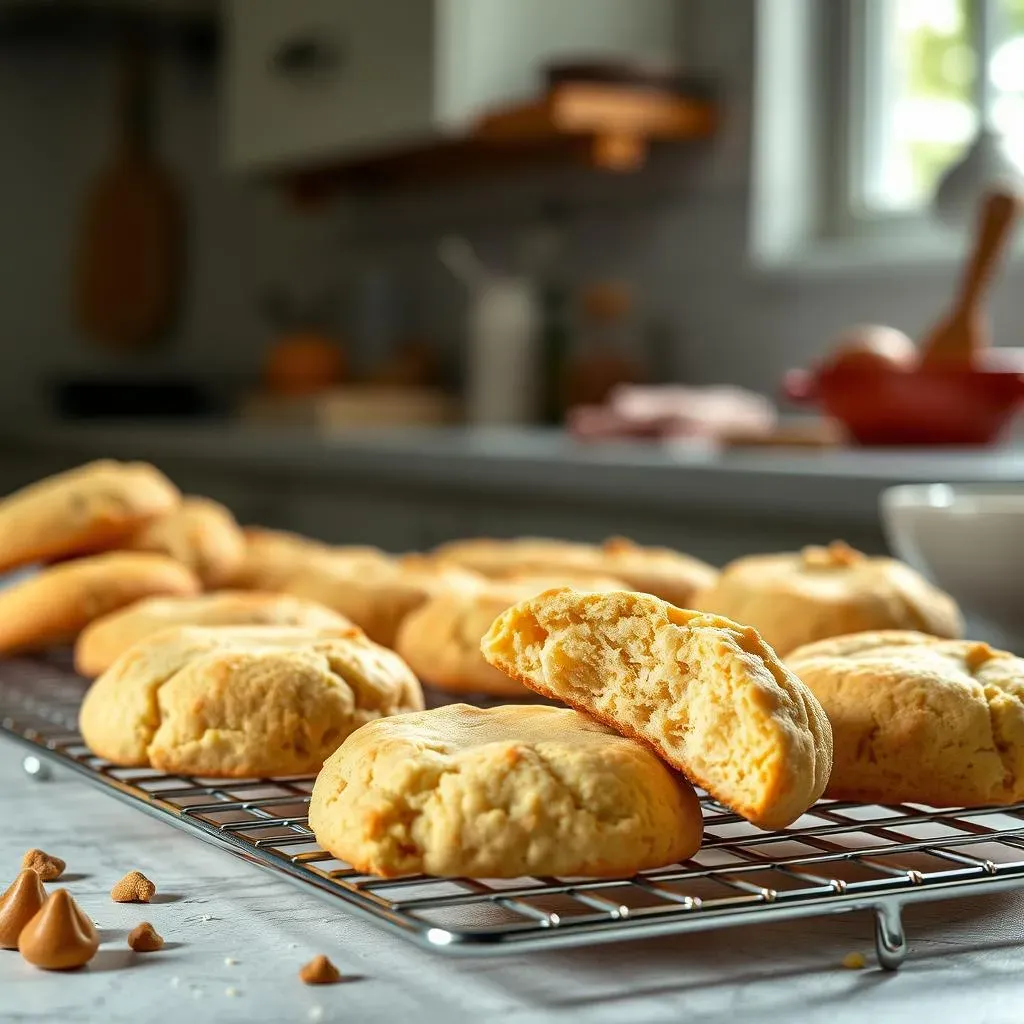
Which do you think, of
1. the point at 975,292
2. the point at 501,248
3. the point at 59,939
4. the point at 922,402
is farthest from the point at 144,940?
the point at 501,248

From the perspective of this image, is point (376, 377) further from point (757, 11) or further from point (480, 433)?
point (757, 11)

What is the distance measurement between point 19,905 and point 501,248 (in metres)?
3.53

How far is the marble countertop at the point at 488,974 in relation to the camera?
1.91 feet

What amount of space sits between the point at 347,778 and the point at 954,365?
172 centimetres

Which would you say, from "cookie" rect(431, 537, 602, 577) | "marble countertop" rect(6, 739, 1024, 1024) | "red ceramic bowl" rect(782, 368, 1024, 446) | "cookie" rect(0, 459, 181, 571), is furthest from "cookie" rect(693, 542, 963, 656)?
"red ceramic bowl" rect(782, 368, 1024, 446)

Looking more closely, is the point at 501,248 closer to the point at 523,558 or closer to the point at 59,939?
the point at 523,558

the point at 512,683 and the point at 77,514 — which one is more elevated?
the point at 77,514

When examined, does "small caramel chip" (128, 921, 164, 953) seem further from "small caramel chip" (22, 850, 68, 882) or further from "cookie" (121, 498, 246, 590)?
"cookie" (121, 498, 246, 590)

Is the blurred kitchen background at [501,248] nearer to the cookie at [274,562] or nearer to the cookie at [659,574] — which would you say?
the cookie at [659,574]

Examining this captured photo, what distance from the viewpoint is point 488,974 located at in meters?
0.63

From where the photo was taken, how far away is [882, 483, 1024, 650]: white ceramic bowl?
41.4 inches

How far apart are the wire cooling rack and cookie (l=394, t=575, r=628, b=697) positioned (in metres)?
0.23

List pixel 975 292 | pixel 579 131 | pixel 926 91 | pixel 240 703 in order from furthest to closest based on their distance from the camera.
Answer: pixel 579 131 < pixel 926 91 < pixel 975 292 < pixel 240 703

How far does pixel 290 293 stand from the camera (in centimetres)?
506
